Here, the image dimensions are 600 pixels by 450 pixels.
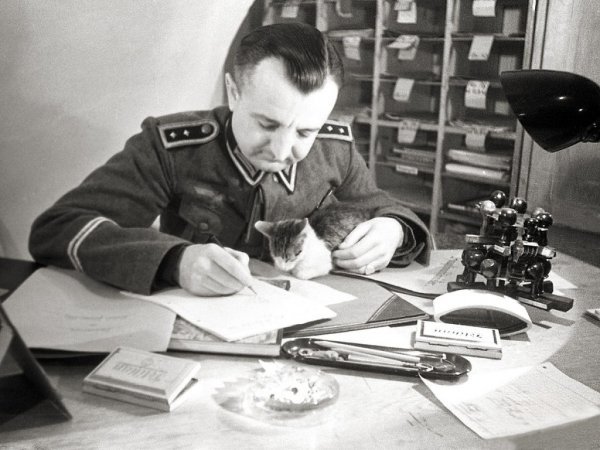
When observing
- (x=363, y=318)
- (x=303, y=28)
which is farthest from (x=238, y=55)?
(x=363, y=318)

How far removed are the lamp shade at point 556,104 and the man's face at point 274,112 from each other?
0.31 metres

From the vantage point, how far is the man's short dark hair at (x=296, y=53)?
95cm

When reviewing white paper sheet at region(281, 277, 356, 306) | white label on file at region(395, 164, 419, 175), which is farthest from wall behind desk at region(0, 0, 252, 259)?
white label on file at region(395, 164, 419, 175)

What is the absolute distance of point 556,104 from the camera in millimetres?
757

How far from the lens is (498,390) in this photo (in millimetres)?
598

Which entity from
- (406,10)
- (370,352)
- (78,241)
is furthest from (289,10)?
(370,352)

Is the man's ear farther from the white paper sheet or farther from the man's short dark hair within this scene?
the white paper sheet

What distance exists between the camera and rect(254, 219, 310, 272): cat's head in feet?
3.35

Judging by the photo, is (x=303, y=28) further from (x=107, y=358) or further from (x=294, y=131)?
(x=107, y=358)

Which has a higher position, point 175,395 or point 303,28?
point 303,28

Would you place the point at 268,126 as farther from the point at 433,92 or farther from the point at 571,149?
the point at 433,92

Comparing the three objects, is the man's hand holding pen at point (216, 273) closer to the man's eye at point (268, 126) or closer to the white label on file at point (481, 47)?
the man's eye at point (268, 126)

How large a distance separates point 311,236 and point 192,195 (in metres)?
0.24

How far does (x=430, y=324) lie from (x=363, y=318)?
85 mm
